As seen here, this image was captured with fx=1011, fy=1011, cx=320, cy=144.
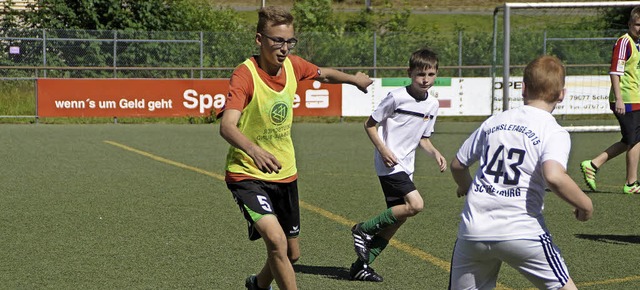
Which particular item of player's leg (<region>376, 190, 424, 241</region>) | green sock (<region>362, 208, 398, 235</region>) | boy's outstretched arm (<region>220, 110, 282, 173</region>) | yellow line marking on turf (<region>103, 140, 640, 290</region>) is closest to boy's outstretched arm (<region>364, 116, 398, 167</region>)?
player's leg (<region>376, 190, 424, 241</region>)

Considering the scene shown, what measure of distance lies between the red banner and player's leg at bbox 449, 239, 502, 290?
19.2 meters

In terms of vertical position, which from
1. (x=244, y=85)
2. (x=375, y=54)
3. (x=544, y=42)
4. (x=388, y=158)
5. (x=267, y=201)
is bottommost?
(x=267, y=201)

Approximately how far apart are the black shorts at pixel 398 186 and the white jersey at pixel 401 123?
50 millimetres

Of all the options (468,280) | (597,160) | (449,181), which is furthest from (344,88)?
(468,280)

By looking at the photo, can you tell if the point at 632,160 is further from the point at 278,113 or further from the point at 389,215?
the point at 278,113

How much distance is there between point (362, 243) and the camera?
7.33 meters

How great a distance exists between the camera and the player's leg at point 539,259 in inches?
179

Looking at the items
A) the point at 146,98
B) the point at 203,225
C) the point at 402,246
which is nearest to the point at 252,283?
the point at 402,246

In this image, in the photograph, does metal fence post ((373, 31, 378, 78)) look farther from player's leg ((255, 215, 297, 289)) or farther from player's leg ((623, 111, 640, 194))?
player's leg ((255, 215, 297, 289))

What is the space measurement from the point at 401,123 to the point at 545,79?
9.69 ft

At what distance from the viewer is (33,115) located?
929 inches

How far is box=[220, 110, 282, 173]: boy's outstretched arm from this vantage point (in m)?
5.19

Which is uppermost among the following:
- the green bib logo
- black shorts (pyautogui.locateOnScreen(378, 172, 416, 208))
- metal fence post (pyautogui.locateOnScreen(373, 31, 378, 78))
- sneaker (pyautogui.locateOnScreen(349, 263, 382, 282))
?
metal fence post (pyautogui.locateOnScreen(373, 31, 378, 78))

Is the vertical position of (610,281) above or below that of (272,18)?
below
